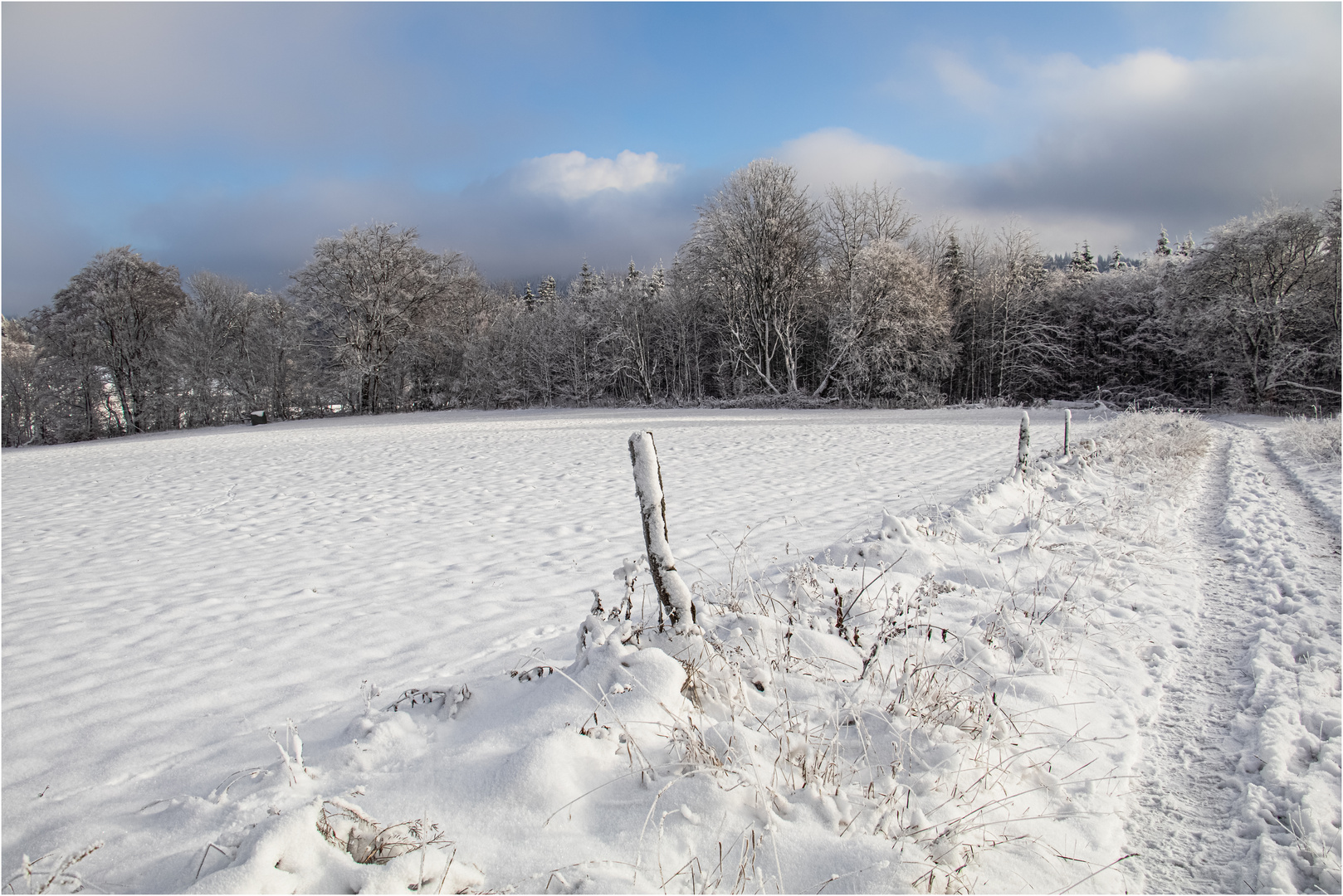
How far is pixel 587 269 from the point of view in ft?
152

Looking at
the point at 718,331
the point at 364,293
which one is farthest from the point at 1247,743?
the point at 364,293

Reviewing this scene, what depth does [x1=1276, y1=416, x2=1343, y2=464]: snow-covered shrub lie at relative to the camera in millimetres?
10656

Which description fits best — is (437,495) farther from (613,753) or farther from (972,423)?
(972,423)

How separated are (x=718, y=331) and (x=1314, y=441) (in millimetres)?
26271

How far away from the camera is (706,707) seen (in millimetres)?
2758

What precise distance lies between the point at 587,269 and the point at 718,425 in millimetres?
28566

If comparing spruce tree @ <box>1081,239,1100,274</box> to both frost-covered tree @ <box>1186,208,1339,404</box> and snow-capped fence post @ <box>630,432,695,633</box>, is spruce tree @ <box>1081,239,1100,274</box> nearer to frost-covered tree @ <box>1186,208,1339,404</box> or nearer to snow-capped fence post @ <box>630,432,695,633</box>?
frost-covered tree @ <box>1186,208,1339,404</box>

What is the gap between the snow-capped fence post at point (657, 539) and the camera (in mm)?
3111

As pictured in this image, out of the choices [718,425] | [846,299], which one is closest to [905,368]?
[846,299]

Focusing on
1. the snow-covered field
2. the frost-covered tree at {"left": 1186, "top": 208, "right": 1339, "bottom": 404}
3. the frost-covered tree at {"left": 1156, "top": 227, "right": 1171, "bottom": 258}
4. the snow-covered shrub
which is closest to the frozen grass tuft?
the snow-covered shrub

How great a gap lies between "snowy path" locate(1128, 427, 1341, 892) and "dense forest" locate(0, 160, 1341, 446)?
25.3m

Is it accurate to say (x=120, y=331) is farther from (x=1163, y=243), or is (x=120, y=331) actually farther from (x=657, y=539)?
(x=1163, y=243)

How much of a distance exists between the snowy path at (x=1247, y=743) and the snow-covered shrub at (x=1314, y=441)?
25.3ft

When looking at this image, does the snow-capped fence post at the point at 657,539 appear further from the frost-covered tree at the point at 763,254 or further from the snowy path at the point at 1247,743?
the frost-covered tree at the point at 763,254
